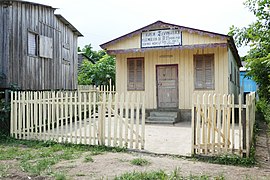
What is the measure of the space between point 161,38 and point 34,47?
5658 mm

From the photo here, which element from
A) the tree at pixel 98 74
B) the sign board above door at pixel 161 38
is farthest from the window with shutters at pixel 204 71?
the tree at pixel 98 74

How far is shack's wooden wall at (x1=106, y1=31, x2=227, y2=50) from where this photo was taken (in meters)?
11.2

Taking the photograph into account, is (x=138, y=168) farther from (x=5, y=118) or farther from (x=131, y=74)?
(x=131, y=74)

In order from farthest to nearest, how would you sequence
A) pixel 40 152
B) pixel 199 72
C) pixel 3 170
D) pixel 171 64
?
1. pixel 171 64
2. pixel 199 72
3. pixel 40 152
4. pixel 3 170

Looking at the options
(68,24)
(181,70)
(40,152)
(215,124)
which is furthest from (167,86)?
(40,152)

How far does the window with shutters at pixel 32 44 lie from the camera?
11.9 metres

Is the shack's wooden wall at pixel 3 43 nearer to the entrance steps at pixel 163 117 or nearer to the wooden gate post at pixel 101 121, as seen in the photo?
the wooden gate post at pixel 101 121

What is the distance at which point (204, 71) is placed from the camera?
1212 centimetres

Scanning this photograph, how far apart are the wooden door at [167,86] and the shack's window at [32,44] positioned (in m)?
5.61

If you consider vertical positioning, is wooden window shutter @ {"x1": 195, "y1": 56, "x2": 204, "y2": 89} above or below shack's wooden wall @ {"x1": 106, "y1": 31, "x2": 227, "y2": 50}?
below

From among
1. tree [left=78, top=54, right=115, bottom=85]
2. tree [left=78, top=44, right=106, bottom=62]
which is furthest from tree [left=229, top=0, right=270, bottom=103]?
tree [left=78, top=44, right=106, bottom=62]

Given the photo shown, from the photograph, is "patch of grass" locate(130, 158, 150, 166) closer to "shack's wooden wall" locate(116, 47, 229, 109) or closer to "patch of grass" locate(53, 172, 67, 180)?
"patch of grass" locate(53, 172, 67, 180)

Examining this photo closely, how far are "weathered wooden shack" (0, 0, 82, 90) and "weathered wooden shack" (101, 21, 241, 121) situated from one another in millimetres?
2843

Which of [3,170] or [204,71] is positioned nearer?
[3,170]
